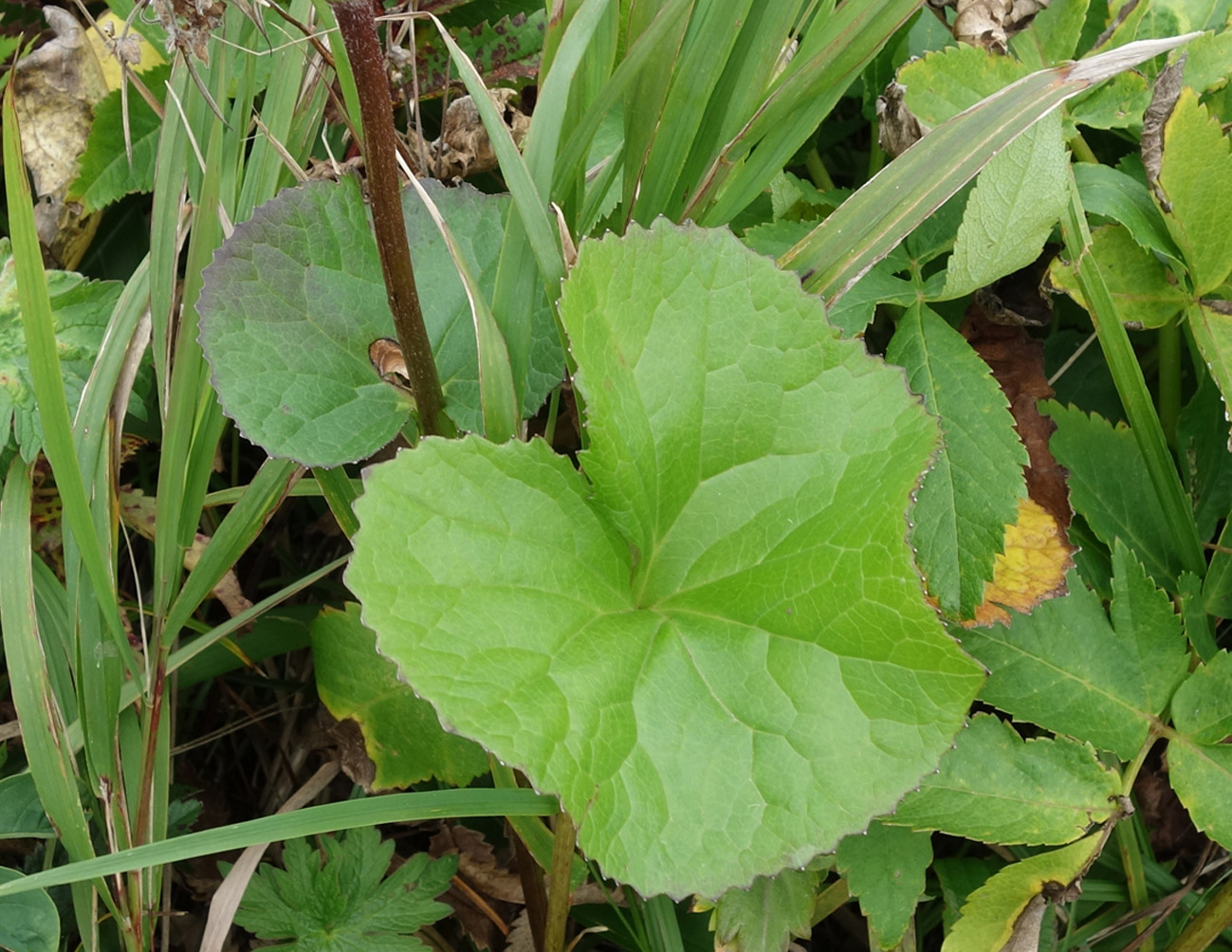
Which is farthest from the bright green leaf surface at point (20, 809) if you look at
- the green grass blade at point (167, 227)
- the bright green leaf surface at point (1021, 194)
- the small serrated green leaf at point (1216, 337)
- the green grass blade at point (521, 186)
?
the small serrated green leaf at point (1216, 337)

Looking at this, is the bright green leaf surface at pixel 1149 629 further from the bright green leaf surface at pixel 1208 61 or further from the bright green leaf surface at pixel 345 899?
the bright green leaf surface at pixel 345 899

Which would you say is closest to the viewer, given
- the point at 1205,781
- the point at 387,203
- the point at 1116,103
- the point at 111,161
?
the point at 387,203

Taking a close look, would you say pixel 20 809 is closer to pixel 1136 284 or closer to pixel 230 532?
pixel 230 532

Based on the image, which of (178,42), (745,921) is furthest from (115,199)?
(745,921)

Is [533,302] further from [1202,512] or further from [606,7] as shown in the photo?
[1202,512]

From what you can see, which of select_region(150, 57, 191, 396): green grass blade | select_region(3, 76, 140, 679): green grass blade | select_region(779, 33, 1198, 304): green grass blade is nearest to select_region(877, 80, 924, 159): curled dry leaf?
select_region(779, 33, 1198, 304): green grass blade

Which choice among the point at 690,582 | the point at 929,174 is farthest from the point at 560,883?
the point at 929,174
